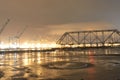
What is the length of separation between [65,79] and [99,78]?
5418 millimetres

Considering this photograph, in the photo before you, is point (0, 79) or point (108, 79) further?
point (0, 79)

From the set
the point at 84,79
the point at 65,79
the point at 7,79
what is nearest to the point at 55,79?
the point at 65,79

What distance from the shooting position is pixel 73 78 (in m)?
46.5

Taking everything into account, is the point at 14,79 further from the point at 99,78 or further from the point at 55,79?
the point at 99,78

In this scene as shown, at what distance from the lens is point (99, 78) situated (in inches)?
1811

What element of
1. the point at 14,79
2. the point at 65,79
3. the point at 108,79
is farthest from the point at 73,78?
the point at 14,79

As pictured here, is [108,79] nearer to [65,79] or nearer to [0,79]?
[65,79]

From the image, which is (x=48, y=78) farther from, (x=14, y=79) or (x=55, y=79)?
(x=14, y=79)

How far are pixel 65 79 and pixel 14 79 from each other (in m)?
8.21

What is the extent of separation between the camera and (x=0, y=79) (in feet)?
154

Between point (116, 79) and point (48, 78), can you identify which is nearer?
point (116, 79)

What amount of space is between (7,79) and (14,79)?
3.70ft

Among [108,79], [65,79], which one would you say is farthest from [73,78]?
[108,79]

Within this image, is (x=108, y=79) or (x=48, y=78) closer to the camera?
(x=108, y=79)
